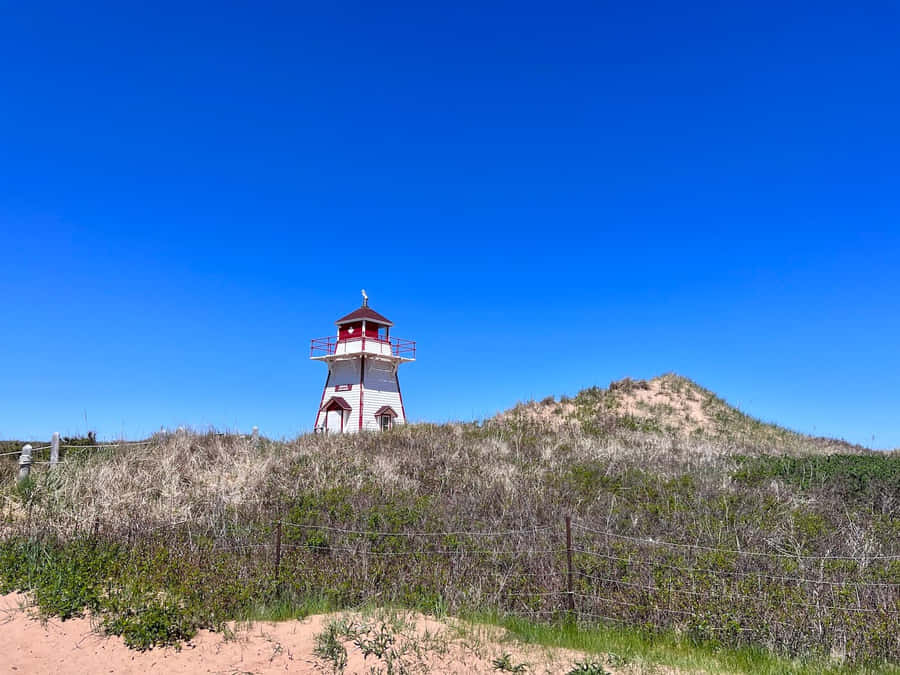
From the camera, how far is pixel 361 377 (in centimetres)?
3294

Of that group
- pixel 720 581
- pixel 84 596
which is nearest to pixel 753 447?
pixel 720 581

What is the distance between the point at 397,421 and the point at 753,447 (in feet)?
64.9

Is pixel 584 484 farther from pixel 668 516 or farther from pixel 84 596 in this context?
pixel 84 596

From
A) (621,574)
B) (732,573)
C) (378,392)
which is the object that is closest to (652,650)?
(621,574)

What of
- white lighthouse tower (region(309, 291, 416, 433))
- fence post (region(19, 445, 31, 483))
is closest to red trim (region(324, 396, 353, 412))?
white lighthouse tower (region(309, 291, 416, 433))

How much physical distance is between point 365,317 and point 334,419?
21.2 ft

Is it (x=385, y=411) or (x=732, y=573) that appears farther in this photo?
(x=385, y=411)

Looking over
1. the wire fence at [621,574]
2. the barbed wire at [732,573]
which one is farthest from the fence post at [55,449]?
the barbed wire at [732,573]

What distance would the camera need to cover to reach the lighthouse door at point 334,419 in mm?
33125

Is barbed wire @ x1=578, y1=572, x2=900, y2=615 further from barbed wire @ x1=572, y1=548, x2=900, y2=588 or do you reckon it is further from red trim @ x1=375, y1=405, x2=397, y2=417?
red trim @ x1=375, y1=405, x2=397, y2=417

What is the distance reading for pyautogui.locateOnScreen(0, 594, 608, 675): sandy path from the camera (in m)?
6.55

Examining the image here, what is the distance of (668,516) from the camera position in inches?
456

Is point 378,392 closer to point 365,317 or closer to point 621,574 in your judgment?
point 365,317

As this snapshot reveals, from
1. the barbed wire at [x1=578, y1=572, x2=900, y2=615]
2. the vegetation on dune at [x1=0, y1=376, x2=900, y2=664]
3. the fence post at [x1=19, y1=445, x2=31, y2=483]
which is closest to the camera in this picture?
the barbed wire at [x1=578, y1=572, x2=900, y2=615]
